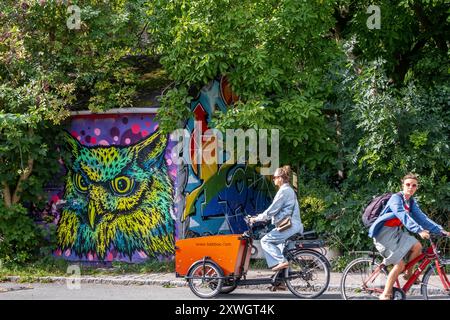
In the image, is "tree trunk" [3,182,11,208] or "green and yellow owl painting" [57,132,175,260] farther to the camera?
"tree trunk" [3,182,11,208]

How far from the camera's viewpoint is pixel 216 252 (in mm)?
10602

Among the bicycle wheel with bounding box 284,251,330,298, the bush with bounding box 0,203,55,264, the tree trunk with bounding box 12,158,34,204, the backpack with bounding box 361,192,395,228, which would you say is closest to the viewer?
the backpack with bounding box 361,192,395,228

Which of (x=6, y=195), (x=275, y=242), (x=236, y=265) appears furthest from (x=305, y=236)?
(x=6, y=195)

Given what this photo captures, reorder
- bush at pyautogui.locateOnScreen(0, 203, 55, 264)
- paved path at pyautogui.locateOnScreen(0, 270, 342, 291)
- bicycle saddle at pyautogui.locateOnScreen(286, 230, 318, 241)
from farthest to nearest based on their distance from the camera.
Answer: bush at pyautogui.locateOnScreen(0, 203, 55, 264)
paved path at pyautogui.locateOnScreen(0, 270, 342, 291)
bicycle saddle at pyautogui.locateOnScreen(286, 230, 318, 241)

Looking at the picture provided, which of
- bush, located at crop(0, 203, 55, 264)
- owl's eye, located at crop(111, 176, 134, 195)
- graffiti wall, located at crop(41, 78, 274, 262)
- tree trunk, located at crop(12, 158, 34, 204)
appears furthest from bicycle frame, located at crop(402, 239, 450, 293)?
tree trunk, located at crop(12, 158, 34, 204)

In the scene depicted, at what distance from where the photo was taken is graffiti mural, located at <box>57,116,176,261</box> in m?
13.9

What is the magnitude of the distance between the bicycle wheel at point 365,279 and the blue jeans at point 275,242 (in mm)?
1281

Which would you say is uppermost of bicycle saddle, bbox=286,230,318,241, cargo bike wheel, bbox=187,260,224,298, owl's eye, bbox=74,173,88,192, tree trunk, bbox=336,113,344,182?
tree trunk, bbox=336,113,344,182

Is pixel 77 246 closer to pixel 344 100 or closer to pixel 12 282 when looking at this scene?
pixel 12 282

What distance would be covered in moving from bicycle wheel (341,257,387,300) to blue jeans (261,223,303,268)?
1.28 m

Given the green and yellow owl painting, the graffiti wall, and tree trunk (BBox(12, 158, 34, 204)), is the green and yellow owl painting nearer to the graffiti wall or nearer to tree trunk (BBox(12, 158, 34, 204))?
the graffiti wall

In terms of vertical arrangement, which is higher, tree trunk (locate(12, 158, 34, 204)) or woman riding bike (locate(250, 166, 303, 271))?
tree trunk (locate(12, 158, 34, 204))

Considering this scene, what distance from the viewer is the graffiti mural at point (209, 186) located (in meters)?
13.8

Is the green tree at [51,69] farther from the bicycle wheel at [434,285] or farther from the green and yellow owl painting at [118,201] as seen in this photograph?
the bicycle wheel at [434,285]
